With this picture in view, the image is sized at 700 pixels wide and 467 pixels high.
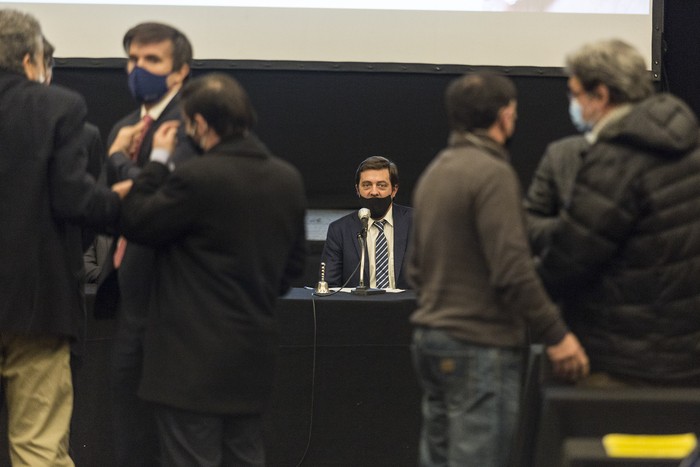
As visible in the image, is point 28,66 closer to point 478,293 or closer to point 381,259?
point 478,293

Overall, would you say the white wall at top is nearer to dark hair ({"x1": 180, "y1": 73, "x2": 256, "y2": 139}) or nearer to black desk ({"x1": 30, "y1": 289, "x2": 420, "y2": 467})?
black desk ({"x1": 30, "y1": 289, "x2": 420, "y2": 467})

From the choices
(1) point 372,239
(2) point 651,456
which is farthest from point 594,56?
(1) point 372,239

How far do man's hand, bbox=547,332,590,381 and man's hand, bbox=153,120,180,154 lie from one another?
108cm

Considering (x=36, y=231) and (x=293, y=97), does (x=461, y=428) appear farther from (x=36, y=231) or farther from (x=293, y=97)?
(x=293, y=97)

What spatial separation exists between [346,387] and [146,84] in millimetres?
1489

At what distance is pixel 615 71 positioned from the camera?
2.53 m

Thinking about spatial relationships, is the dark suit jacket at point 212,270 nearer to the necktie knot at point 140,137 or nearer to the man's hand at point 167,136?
the man's hand at point 167,136

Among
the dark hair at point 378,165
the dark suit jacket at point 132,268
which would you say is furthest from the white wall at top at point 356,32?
the dark suit jacket at point 132,268

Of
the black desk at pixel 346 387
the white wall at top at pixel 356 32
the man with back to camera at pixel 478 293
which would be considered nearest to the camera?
the man with back to camera at pixel 478 293

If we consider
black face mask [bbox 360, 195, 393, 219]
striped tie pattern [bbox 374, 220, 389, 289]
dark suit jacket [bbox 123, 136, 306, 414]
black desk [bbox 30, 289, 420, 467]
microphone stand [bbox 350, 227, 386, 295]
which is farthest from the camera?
black face mask [bbox 360, 195, 393, 219]

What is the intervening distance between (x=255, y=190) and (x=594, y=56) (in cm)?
87

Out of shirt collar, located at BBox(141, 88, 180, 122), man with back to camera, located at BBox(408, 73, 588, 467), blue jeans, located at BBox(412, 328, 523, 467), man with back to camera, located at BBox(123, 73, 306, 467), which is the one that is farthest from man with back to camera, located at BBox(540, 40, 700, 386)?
shirt collar, located at BBox(141, 88, 180, 122)

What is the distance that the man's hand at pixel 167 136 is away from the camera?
272 cm

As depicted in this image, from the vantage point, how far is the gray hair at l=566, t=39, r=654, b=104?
2533 millimetres
